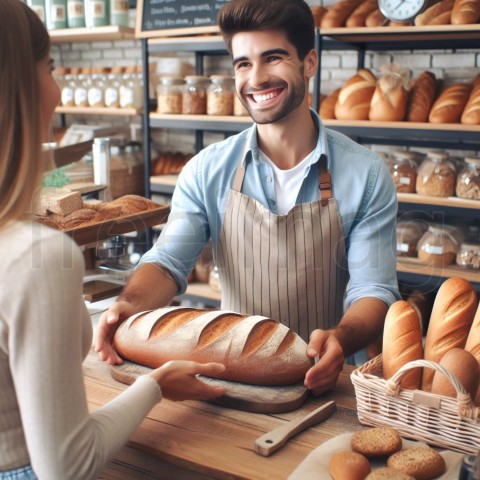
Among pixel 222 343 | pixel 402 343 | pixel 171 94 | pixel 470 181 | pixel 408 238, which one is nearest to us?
pixel 402 343

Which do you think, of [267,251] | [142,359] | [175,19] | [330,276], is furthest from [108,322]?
[175,19]

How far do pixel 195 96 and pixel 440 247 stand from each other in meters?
1.52

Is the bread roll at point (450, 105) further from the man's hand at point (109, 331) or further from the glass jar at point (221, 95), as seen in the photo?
the man's hand at point (109, 331)

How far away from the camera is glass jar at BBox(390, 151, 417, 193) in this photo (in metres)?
2.79

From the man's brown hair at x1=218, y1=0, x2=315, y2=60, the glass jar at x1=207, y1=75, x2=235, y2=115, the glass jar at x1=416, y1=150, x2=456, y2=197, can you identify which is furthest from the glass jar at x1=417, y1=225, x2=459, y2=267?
the man's brown hair at x1=218, y1=0, x2=315, y2=60

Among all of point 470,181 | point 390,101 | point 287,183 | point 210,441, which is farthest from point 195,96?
point 210,441

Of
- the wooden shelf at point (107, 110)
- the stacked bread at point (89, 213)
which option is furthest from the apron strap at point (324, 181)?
the wooden shelf at point (107, 110)

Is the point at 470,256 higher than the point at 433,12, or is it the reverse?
the point at 433,12

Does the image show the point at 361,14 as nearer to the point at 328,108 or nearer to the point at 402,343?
the point at 328,108

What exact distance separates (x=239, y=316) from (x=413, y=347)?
388mm

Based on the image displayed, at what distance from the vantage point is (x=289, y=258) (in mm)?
1786

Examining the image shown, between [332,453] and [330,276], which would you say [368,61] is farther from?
[332,453]

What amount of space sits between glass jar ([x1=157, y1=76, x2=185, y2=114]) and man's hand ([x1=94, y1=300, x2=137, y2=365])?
2.15 metres

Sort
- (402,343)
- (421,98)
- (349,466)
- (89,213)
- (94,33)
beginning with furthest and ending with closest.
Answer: (94,33) → (421,98) → (89,213) → (402,343) → (349,466)
